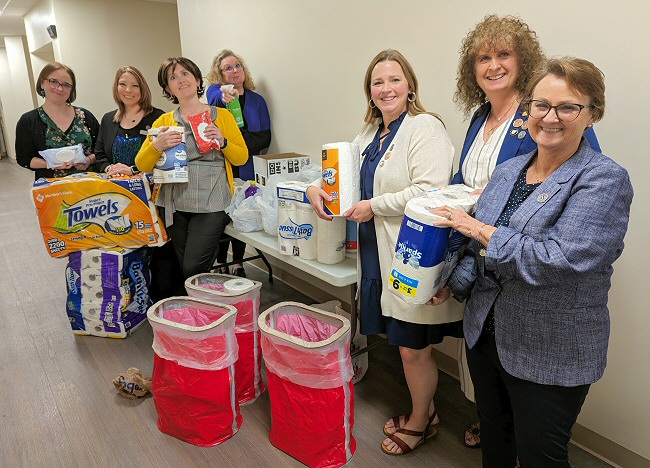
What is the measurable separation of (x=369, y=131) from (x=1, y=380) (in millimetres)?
2220

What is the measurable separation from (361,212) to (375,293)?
326mm

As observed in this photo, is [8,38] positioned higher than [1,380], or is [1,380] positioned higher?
[8,38]

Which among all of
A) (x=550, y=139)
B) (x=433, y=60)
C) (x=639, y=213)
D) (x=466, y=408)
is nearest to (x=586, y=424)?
(x=466, y=408)

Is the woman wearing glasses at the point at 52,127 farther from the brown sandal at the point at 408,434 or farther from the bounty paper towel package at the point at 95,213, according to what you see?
the brown sandal at the point at 408,434

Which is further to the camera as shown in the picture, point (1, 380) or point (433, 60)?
point (1, 380)

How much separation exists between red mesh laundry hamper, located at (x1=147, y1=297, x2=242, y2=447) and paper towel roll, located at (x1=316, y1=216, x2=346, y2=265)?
439 millimetres

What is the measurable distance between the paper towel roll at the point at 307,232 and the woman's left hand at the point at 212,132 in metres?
0.72

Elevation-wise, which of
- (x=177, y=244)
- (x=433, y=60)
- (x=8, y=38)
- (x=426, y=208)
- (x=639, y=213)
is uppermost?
(x=8, y=38)

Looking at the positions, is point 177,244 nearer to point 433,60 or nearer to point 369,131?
point 369,131

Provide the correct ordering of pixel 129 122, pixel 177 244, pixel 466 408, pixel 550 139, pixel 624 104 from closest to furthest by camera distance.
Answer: pixel 550 139 < pixel 624 104 < pixel 466 408 < pixel 177 244 < pixel 129 122

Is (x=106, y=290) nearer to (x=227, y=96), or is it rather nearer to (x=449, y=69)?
(x=227, y=96)

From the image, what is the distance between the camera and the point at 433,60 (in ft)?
6.76

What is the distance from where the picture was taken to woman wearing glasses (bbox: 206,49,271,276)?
3043mm

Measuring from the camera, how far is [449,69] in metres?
2.01
